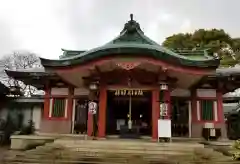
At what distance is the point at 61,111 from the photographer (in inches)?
613

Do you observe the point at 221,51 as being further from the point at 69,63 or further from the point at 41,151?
the point at 41,151

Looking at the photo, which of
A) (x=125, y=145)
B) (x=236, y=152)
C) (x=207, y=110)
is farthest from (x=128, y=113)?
(x=236, y=152)

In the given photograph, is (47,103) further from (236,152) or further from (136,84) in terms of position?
(236,152)

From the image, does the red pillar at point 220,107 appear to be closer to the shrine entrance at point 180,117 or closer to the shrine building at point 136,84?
the shrine building at point 136,84

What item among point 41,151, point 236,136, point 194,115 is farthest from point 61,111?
point 236,136

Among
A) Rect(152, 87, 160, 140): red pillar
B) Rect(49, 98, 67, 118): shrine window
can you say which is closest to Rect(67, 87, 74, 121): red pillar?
Rect(49, 98, 67, 118): shrine window

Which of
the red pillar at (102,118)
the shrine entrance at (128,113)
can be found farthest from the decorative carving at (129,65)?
the shrine entrance at (128,113)

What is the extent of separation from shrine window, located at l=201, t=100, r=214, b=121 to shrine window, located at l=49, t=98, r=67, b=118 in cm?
763

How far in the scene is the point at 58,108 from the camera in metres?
15.6

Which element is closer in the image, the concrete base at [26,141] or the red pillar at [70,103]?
the concrete base at [26,141]

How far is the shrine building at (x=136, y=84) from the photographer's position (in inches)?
486

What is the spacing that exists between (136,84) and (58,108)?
16.3 ft

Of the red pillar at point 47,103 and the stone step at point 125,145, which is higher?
the red pillar at point 47,103

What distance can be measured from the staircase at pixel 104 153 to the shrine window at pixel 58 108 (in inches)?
173
